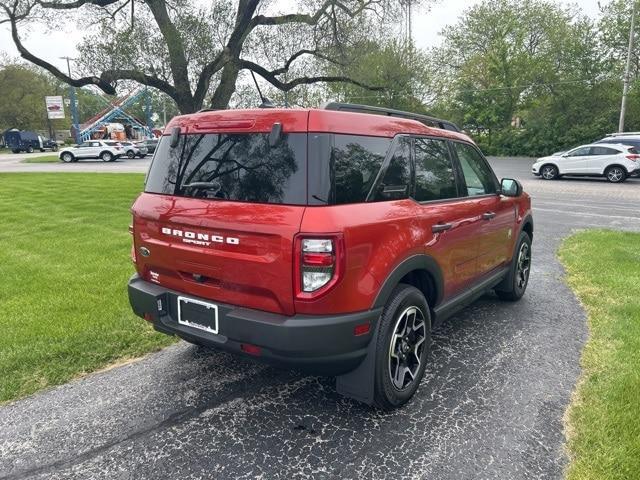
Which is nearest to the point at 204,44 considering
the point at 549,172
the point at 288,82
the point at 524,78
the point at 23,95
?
the point at 288,82

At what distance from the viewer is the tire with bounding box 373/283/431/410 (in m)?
2.81

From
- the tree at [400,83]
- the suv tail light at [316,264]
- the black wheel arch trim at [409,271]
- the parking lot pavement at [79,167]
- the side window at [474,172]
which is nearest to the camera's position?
the suv tail light at [316,264]

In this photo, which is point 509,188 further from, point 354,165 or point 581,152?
point 581,152

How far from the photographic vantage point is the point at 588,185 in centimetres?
1900

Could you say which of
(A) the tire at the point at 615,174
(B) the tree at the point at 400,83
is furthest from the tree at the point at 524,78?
(A) the tire at the point at 615,174

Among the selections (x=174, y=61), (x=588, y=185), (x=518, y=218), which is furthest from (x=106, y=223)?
A: (x=588, y=185)

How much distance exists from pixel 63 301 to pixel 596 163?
21192mm

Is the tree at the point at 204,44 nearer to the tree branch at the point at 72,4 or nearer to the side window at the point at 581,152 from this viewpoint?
the tree branch at the point at 72,4

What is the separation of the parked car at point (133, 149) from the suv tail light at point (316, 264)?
38.4m

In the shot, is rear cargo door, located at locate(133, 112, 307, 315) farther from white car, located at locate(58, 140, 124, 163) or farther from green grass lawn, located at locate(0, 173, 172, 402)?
white car, located at locate(58, 140, 124, 163)

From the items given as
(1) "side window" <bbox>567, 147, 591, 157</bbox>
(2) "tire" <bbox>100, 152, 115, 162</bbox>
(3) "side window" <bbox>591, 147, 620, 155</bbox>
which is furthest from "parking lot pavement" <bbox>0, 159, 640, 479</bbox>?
(2) "tire" <bbox>100, 152, 115, 162</bbox>

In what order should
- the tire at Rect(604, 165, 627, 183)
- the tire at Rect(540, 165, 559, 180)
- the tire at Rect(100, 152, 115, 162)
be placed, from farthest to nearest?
1. the tire at Rect(100, 152, 115, 162)
2. the tire at Rect(540, 165, 559, 180)
3. the tire at Rect(604, 165, 627, 183)

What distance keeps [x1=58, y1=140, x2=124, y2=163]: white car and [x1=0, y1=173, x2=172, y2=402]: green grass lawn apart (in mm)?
27572

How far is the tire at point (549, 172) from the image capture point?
2105 cm
